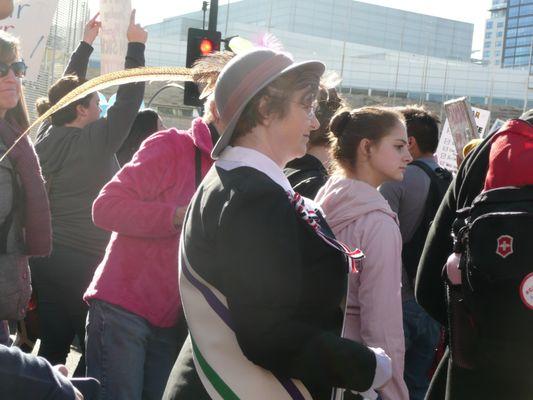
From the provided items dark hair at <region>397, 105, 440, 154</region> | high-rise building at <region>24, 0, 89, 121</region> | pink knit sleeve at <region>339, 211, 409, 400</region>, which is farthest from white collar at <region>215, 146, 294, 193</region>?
high-rise building at <region>24, 0, 89, 121</region>

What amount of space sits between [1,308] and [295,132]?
146cm

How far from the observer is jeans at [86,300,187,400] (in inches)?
122

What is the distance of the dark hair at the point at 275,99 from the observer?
7.16 feet

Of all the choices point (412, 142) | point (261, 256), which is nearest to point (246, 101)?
point (261, 256)

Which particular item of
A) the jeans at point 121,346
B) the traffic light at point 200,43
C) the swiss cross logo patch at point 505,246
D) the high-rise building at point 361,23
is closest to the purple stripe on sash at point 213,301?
the swiss cross logo patch at point 505,246

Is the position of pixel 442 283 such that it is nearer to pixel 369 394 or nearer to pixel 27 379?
pixel 369 394

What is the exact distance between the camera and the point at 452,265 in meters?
2.32

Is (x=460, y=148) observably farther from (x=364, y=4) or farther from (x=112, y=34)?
(x=364, y=4)

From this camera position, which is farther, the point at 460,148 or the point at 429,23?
the point at 429,23

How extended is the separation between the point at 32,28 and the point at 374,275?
5056 millimetres

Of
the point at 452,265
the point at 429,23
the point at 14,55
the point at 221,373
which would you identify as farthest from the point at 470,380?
the point at 429,23

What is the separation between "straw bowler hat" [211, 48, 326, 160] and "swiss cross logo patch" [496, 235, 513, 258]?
0.64 meters

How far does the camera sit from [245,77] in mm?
2195

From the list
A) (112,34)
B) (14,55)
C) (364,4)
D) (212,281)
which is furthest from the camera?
(364,4)
